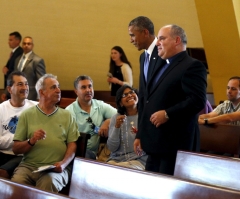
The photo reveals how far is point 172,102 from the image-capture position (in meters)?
2.97

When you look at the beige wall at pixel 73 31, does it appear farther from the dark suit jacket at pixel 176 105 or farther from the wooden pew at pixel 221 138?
the dark suit jacket at pixel 176 105

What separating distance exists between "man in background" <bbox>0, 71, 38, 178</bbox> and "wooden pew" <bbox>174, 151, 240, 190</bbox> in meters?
1.59

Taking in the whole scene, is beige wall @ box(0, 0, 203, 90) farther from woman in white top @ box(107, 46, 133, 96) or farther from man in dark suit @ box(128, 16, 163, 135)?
man in dark suit @ box(128, 16, 163, 135)

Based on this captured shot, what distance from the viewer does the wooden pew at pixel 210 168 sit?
2.40 metres

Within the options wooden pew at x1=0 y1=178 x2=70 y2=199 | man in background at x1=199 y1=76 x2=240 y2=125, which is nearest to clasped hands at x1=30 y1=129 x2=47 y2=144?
wooden pew at x1=0 y1=178 x2=70 y2=199

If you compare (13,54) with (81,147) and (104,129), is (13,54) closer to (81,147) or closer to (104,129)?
(104,129)

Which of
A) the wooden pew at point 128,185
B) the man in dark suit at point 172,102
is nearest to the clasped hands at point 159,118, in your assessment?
the man in dark suit at point 172,102

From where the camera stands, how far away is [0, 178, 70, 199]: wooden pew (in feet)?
5.65

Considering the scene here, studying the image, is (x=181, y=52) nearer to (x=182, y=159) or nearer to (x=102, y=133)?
(x=182, y=159)

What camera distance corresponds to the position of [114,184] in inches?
87.3

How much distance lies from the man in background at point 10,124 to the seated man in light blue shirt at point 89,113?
419 mm

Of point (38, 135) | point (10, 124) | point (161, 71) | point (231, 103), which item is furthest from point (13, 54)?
point (161, 71)

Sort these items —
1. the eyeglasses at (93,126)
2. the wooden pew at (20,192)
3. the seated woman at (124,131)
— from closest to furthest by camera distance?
the wooden pew at (20,192) < the seated woman at (124,131) < the eyeglasses at (93,126)

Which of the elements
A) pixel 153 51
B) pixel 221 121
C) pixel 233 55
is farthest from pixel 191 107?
pixel 233 55
